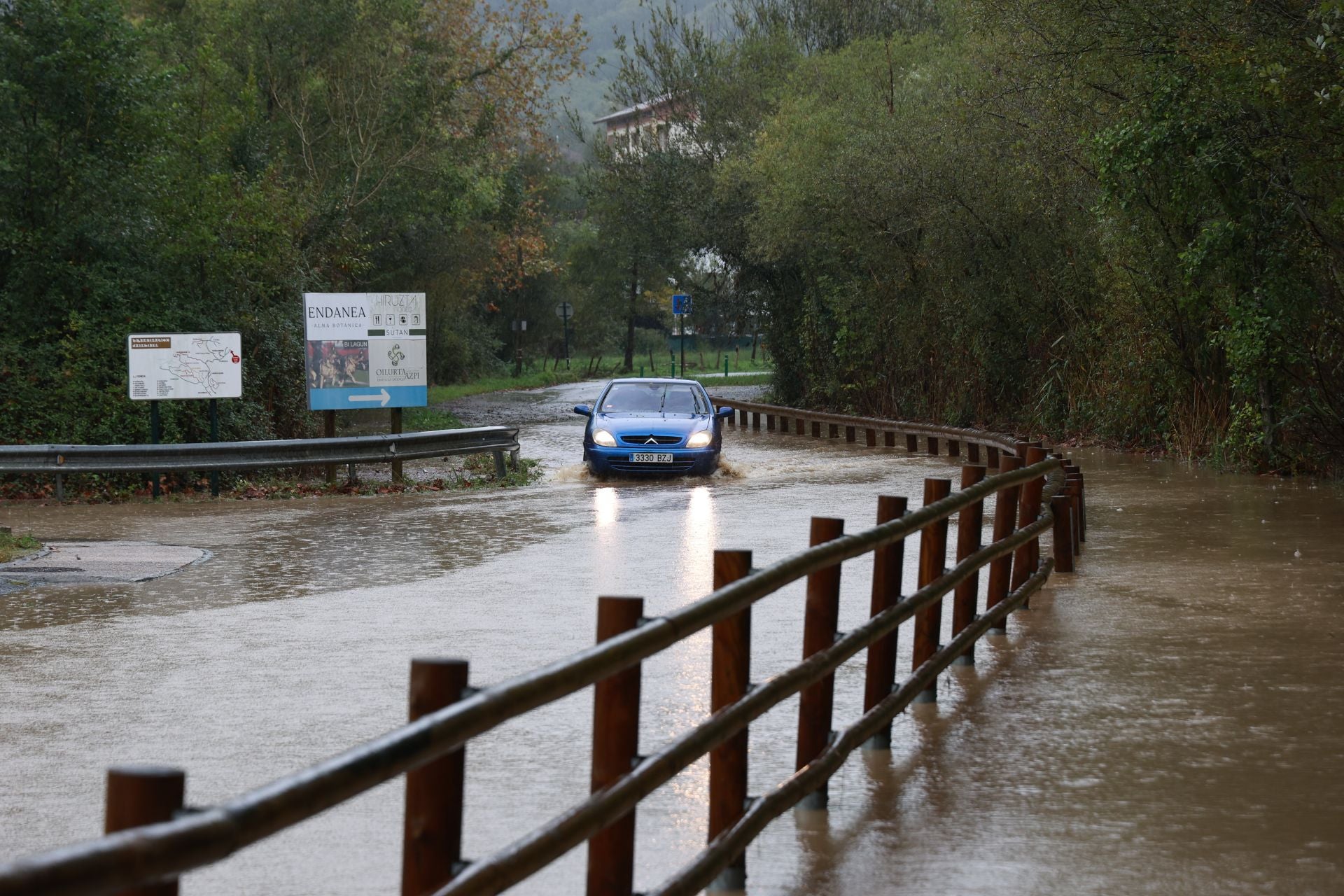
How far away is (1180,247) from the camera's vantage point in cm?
2480

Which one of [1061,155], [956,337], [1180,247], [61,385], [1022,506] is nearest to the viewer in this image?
[1022,506]

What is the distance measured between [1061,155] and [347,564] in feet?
55.5

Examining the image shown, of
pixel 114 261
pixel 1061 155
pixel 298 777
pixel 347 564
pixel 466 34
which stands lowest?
pixel 347 564

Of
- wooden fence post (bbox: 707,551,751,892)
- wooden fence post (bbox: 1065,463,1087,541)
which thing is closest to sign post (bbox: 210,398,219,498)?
wooden fence post (bbox: 1065,463,1087,541)

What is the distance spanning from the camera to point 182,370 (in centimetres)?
2203

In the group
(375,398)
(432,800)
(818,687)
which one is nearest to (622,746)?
(432,800)

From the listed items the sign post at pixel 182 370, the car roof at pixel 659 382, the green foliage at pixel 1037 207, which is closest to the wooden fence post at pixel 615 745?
the green foliage at pixel 1037 207

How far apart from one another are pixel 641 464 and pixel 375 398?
383 centimetres

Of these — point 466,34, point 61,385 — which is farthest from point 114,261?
point 466,34

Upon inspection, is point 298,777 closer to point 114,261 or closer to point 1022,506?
point 1022,506

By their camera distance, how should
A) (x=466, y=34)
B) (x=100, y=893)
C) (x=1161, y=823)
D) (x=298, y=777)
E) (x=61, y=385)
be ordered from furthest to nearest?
(x=466, y=34)
(x=61, y=385)
(x=1161, y=823)
(x=298, y=777)
(x=100, y=893)

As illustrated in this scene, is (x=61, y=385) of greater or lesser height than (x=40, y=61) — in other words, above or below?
below

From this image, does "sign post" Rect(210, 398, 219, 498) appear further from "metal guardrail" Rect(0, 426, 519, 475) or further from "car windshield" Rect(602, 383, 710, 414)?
"car windshield" Rect(602, 383, 710, 414)

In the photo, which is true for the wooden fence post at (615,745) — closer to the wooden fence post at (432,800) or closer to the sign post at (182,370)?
the wooden fence post at (432,800)
